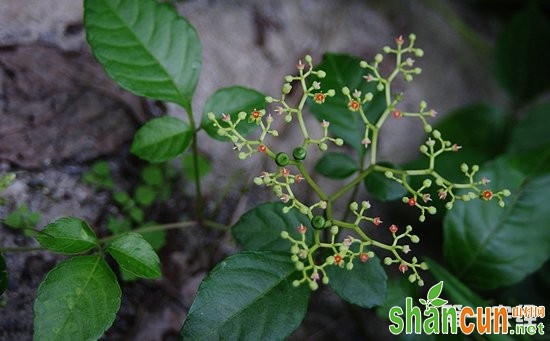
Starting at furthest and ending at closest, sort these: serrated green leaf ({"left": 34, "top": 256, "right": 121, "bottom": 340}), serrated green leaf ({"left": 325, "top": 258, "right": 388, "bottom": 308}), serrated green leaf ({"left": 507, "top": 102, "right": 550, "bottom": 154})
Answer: serrated green leaf ({"left": 507, "top": 102, "right": 550, "bottom": 154}) → serrated green leaf ({"left": 325, "top": 258, "right": 388, "bottom": 308}) → serrated green leaf ({"left": 34, "top": 256, "right": 121, "bottom": 340})

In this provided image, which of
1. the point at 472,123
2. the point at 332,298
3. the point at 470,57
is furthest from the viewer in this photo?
the point at 470,57

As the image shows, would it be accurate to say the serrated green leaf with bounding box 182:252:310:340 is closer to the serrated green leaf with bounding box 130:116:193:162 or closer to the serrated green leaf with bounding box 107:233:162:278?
the serrated green leaf with bounding box 107:233:162:278

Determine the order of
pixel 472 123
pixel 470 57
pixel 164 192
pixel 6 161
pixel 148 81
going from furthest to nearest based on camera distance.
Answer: pixel 470 57 → pixel 472 123 → pixel 164 192 → pixel 6 161 → pixel 148 81

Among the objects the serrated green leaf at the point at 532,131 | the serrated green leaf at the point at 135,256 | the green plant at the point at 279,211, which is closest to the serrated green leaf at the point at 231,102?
the green plant at the point at 279,211

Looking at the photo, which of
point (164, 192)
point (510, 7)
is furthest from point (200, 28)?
point (510, 7)

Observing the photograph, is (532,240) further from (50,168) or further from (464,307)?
(50,168)

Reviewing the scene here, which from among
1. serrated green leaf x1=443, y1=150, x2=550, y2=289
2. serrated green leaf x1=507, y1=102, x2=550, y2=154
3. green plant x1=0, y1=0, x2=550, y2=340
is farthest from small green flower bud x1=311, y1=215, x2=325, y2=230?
serrated green leaf x1=507, y1=102, x2=550, y2=154
